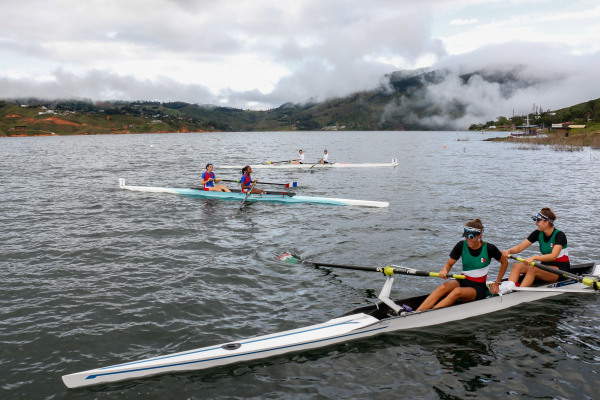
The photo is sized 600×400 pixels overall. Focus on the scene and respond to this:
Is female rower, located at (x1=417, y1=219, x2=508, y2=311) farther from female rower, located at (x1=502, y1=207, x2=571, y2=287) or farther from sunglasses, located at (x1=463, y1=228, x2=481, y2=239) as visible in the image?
female rower, located at (x1=502, y1=207, x2=571, y2=287)

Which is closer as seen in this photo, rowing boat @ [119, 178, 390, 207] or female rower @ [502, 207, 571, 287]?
female rower @ [502, 207, 571, 287]

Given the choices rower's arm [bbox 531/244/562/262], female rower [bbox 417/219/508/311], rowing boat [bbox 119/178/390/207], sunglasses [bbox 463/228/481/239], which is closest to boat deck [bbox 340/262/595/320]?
female rower [bbox 417/219/508/311]

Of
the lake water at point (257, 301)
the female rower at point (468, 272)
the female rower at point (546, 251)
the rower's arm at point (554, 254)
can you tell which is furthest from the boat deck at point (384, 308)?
the rower's arm at point (554, 254)

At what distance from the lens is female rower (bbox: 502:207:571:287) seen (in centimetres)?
1078

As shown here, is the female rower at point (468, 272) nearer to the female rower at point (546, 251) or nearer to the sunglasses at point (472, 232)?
the sunglasses at point (472, 232)

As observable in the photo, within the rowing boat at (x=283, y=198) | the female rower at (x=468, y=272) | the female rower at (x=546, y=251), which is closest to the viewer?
the female rower at (x=468, y=272)

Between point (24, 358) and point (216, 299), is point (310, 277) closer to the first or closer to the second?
point (216, 299)

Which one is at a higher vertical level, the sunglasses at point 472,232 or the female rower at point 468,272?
the sunglasses at point 472,232

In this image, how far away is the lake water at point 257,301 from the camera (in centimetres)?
783

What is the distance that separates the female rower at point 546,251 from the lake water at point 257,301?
821 millimetres

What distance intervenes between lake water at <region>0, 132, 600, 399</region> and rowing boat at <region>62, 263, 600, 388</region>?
0.19 m

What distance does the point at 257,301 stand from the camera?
37.1 ft

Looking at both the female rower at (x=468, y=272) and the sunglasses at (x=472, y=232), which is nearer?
the sunglasses at (x=472, y=232)

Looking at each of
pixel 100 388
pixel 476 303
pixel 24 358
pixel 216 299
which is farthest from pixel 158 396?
pixel 476 303
